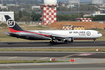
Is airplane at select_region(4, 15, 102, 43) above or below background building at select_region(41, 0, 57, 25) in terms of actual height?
above

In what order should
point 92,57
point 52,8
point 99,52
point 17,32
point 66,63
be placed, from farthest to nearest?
point 52,8 < point 17,32 < point 99,52 < point 92,57 < point 66,63

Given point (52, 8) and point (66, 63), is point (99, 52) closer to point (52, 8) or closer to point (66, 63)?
point (66, 63)

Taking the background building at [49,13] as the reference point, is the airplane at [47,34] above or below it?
above

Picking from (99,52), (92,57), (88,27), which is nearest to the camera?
(92,57)

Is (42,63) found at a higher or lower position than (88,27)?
higher

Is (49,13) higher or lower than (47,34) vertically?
lower

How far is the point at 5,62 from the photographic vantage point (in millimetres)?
42375

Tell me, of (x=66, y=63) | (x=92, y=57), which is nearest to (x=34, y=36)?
(x=92, y=57)

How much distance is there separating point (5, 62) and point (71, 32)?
32.8 metres

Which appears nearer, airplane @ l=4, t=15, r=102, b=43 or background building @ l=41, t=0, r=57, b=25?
airplane @ l=4, t=15, r=102, b=43

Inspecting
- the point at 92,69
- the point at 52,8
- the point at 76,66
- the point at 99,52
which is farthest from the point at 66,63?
the point at 52,8

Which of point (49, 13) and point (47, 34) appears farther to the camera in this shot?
point (49, 13)

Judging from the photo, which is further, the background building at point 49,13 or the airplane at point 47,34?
the background building at point 49,13

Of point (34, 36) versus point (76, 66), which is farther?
point (34, 36)
